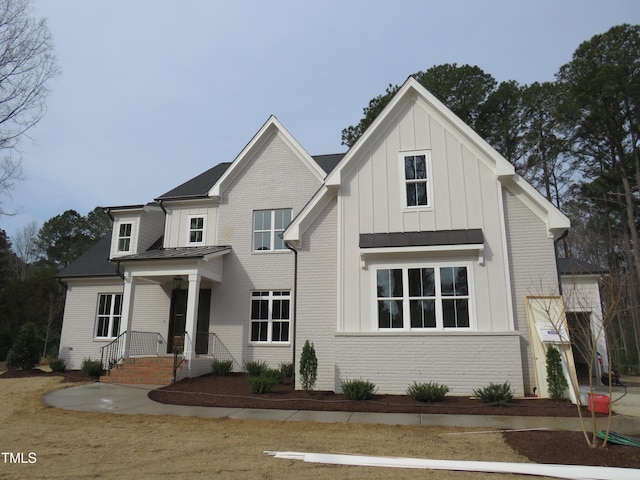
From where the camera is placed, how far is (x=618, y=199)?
27062 millimetres

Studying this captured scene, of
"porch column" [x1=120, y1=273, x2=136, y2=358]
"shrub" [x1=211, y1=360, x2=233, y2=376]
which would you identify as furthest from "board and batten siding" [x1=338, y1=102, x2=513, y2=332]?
"porch column" [x1=120, y1=273, x2=136, y2=358]

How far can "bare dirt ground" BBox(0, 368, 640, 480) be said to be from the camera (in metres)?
5.25

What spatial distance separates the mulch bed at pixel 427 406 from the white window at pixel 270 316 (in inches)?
76.5

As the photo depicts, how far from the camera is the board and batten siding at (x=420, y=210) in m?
11.3

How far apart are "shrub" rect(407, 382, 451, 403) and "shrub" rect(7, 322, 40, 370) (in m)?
16.0

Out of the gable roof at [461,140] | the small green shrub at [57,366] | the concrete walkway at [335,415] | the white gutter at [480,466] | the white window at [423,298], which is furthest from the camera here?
the small green shrub at [57,366]

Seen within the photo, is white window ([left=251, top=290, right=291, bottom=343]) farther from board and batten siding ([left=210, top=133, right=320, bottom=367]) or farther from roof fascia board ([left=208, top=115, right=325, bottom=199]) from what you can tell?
roof fascia board ([left=208, top=115, right=325, bottom=199])

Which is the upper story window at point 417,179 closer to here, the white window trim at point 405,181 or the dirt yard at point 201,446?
the white window trim at point 405,181

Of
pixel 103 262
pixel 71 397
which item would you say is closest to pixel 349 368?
pixel 71 397

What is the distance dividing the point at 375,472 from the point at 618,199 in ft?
96.5

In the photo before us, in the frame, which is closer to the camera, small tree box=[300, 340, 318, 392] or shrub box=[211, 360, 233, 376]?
small tree box=[300, 340, 318, 392]

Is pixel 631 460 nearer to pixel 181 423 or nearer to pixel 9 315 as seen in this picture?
pixel 181 423

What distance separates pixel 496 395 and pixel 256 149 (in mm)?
12882

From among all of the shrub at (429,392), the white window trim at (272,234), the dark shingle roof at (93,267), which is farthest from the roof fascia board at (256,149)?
the shrub at (429,392)
